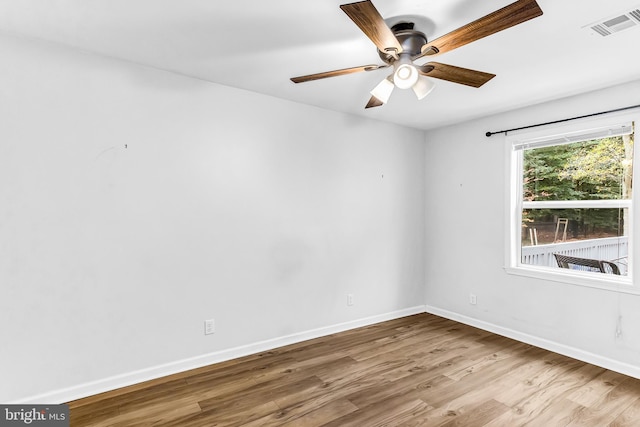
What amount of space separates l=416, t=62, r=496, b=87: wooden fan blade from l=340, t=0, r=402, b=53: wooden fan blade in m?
0.32

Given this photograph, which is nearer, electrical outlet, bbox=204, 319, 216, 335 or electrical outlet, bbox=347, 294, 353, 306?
electrical outlet, bbox=204, 319, 216, 335

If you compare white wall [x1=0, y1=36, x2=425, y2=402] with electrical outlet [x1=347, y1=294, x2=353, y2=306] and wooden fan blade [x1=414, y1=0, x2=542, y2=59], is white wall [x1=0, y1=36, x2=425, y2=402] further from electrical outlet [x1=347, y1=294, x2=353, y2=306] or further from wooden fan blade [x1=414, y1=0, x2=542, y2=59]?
wooden fan blade [x1=414, y1=0, x2=542, y2=59]

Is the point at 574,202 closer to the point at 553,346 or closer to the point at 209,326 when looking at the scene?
the point at 553,346

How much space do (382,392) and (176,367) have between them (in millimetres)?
1662

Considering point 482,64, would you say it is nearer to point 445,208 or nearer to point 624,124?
point 624,124

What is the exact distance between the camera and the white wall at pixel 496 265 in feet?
9.48

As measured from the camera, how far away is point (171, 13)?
190cm

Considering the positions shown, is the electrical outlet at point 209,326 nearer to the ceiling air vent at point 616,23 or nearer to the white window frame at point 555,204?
the white window frame at point 555,204

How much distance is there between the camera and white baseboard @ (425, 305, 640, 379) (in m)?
2.79

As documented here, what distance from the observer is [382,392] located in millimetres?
2475

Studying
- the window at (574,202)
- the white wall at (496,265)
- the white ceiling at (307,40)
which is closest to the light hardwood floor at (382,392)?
the white wall at (496,265)

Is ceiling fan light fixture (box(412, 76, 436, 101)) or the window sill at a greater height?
ceiling fan light fixture (box(412, 76, 436, 101))

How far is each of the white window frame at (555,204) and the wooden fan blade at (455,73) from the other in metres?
1.62

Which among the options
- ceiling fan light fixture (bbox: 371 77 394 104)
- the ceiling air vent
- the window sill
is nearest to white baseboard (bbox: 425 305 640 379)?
the window sill
